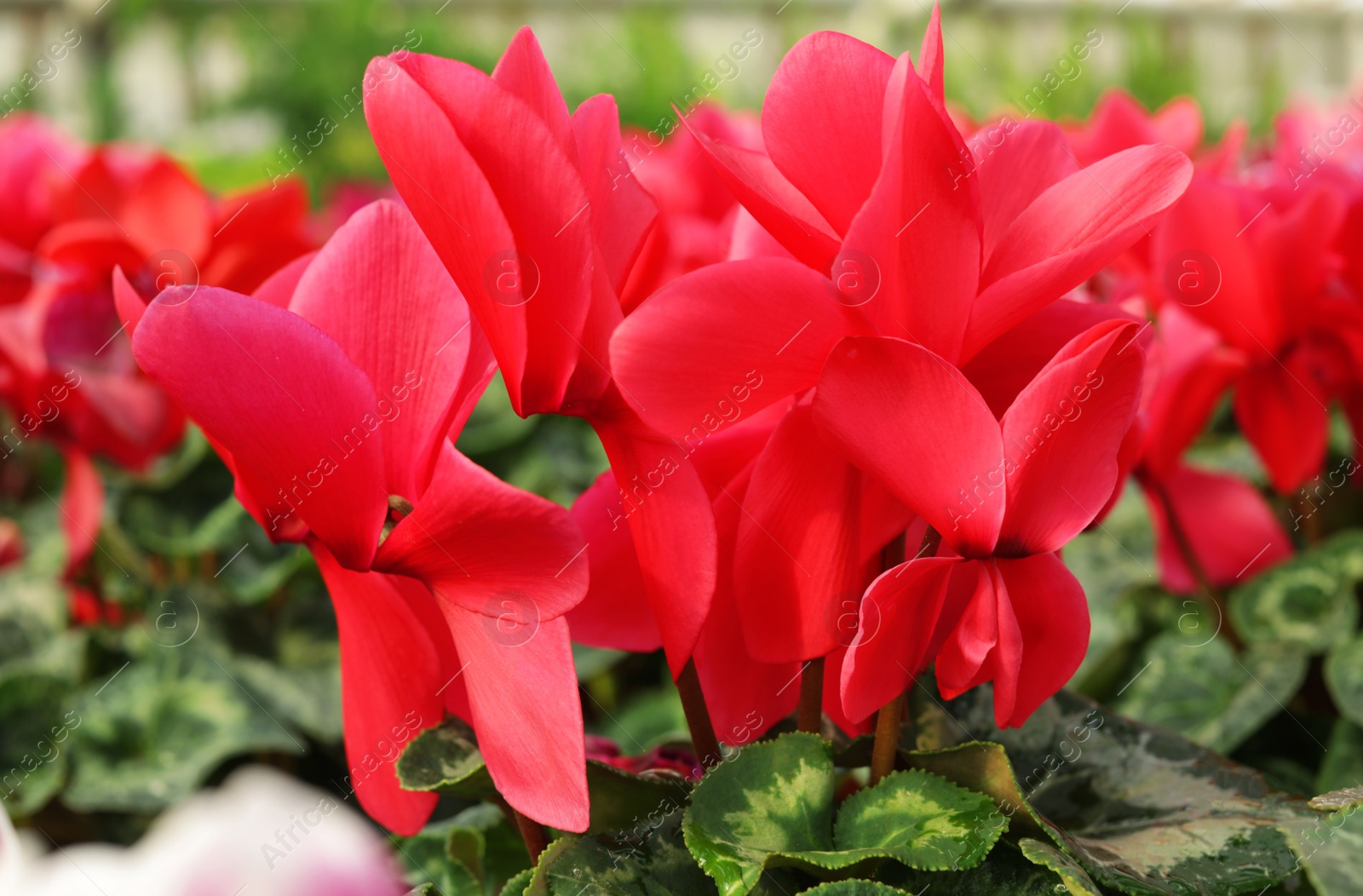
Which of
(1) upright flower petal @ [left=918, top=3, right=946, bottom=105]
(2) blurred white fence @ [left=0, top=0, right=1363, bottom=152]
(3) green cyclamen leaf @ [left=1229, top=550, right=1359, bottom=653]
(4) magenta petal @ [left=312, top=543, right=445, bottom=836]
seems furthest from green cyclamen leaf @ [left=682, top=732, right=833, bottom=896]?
(2) blurred white fence @ [left=0, top=0, right=1363, bottom=152]

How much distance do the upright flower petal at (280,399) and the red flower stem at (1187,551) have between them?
533 mm

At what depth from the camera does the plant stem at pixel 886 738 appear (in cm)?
39

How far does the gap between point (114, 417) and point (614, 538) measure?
0.71 meters

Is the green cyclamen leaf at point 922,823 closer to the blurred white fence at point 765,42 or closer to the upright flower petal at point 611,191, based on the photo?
the upright flower petal at point 611,191

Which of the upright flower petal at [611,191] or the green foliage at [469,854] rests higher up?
the upright flower petal at [611,191]

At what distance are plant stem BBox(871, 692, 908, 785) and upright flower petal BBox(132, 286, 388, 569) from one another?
17cm

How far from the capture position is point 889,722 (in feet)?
1.30

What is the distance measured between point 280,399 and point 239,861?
0.14 metres

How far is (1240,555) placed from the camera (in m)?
0.85

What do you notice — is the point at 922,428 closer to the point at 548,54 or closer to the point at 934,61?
the point at 934,61

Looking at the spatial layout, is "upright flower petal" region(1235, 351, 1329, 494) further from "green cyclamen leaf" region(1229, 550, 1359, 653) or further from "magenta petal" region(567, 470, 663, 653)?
"magenta petal" region(567, 470, 663, 653)

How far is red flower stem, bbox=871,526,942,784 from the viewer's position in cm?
39

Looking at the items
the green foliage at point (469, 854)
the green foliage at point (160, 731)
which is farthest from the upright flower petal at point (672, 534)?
the green foliage at point (160, 731)

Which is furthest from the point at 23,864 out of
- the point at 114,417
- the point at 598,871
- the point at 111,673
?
the point at 111,673
